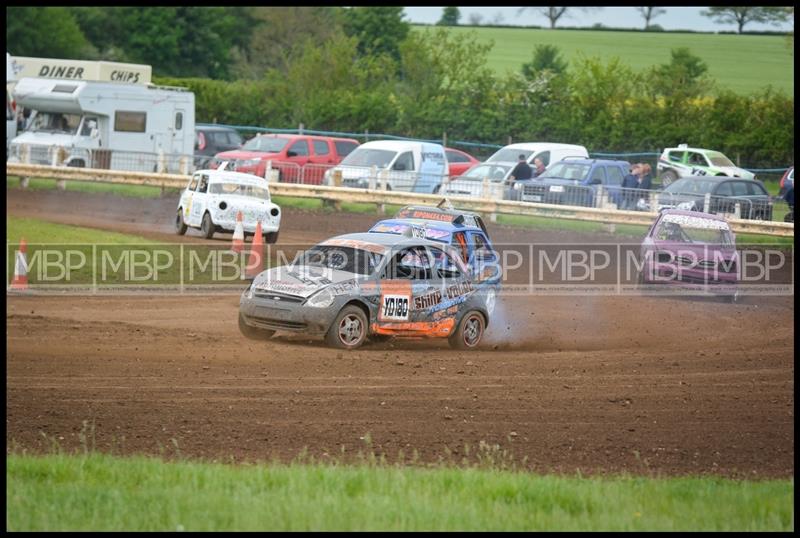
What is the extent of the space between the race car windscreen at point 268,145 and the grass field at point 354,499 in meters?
29.4

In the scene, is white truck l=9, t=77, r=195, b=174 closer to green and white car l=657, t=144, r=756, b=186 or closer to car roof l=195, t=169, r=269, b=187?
car roof l=195, t=169, r=269, b=187

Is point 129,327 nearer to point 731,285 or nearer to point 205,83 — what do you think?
point 731,285

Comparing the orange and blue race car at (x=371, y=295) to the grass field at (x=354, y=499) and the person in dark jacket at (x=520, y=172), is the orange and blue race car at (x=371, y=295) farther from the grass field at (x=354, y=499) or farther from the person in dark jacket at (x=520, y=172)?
the person in dark jacket at (x=520, y=172)

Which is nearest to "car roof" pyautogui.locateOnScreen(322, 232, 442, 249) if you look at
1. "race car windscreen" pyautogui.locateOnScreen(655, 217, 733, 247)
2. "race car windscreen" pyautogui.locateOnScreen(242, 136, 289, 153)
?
"race car windscreen" pyautogui.locateOnScreen(655, 217, 733, 247)

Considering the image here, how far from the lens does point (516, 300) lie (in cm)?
2077

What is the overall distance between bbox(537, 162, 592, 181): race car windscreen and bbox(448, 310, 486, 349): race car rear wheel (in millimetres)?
15872

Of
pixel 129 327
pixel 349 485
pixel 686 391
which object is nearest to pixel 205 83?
pixel 129 327

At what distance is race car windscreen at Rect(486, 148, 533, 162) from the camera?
36250 millimetres

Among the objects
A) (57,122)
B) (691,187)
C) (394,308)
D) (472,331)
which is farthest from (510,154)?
(394,308)

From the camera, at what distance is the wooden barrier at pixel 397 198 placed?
27781mm

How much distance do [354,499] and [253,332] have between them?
7.93 metres

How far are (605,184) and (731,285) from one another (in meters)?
10.3

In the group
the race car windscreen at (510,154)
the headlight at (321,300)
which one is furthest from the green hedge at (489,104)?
the headlight at (321,300)

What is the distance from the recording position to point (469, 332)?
52.0 ft
